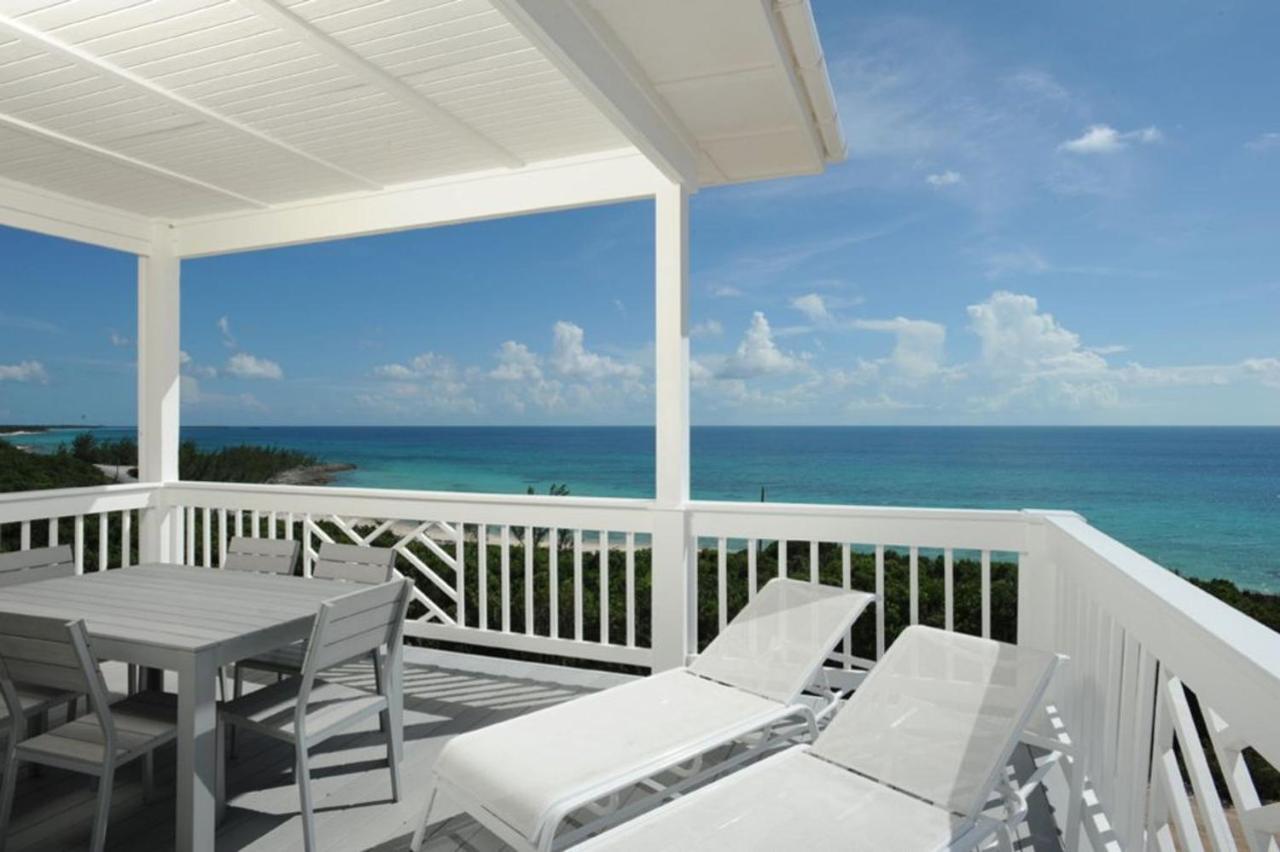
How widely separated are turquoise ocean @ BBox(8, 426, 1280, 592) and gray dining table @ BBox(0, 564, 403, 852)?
24848 millimetres

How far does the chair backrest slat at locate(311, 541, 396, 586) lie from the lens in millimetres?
3732

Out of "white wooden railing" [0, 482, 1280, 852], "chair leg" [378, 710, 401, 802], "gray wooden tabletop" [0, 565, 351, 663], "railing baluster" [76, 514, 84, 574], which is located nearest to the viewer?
"white wooden railing" [0, 482, 1280, 852]

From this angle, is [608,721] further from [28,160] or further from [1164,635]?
[28,160]

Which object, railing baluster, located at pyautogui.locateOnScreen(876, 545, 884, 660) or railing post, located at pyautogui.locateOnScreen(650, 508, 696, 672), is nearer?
railing baluster, located at pyautogui.locateOnScreen(876, 545, 884, 660)

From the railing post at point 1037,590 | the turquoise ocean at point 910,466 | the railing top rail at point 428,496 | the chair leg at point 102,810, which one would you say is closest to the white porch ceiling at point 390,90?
the railing top rail at point 428,496

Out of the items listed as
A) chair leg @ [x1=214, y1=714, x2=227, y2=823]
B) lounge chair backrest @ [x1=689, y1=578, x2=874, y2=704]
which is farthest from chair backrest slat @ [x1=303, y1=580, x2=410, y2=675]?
lounge chair backrest @ [x1=689, y1=578, x2=874, y2=704]

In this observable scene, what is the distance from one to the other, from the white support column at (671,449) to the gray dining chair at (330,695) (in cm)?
156

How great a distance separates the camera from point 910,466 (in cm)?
2908

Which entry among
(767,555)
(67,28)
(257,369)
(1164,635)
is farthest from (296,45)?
(257,369)

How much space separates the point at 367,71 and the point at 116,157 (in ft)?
6.70

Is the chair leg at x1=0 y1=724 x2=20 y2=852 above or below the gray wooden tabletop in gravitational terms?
below

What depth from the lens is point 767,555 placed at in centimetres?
1188

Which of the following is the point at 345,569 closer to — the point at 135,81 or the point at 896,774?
the point at 135,81

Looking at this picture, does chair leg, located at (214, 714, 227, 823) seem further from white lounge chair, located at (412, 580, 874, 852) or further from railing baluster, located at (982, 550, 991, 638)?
railing baluster, located at (982, 550, 991, 638)
